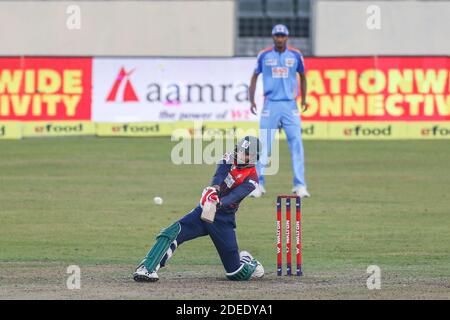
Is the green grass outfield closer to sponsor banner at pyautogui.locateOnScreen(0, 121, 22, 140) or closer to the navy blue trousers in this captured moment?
sponsor banner at pyautogui.locateOnScreen(0, 121, 22, 140)

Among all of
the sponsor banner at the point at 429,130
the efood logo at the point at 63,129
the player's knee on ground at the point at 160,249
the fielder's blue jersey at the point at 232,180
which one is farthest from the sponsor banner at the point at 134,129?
the player's knee on ground at the point at 160,249

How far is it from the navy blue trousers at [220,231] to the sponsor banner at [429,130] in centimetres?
1704

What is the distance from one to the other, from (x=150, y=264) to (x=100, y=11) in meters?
27.5

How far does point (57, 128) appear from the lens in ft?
97.2

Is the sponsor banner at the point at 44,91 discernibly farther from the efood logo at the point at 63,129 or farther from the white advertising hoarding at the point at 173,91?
the white advertising hoarding at the point at 173,91

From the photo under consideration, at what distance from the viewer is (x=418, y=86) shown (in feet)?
95.8

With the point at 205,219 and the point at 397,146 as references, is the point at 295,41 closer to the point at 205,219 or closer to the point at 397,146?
the point at 397,146

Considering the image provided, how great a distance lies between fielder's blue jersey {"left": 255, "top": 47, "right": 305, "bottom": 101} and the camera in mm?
20359

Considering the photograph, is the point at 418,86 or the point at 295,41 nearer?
the point at 418,86

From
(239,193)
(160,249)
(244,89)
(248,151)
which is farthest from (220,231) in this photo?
(244,89)

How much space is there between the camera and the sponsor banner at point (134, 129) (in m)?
29.7

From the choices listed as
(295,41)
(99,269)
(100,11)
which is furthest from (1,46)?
(99,269)

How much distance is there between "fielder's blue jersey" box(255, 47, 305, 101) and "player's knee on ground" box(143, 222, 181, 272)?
7.95m
